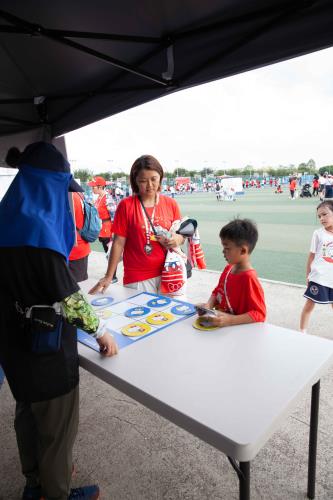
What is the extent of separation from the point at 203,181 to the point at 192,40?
3545 cm

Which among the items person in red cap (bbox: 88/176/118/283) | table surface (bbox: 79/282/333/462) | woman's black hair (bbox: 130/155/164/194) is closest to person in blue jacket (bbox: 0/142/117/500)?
table surface (bbox: 79/282/333/462)

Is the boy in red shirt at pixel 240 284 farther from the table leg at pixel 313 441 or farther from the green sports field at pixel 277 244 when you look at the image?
the green sports field at pixel 277 244

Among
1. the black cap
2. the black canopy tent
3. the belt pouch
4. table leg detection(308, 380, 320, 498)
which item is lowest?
table leg detection(308, 380, 320, 498)

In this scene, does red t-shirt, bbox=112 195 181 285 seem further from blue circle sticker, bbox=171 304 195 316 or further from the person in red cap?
the person in red cap

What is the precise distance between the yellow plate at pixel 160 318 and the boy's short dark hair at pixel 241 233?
48 centimetres

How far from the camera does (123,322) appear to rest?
4.96ft

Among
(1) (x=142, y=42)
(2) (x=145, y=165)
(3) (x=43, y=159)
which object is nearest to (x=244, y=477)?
(3) (x=43, y=159)

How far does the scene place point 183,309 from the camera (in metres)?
1.62

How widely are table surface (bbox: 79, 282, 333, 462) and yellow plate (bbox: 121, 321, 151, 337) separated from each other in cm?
6

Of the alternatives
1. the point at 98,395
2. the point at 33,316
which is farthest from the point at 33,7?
the point at 98,395

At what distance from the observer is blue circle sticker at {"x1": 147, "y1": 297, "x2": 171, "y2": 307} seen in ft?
5.58

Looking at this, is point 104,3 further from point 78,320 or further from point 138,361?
→ point 138,361

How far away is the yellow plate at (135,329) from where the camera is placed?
54.0 inches

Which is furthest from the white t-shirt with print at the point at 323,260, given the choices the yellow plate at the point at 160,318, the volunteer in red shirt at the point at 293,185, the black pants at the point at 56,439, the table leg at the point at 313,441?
the volunteer in red shirt at the point at 293,185
